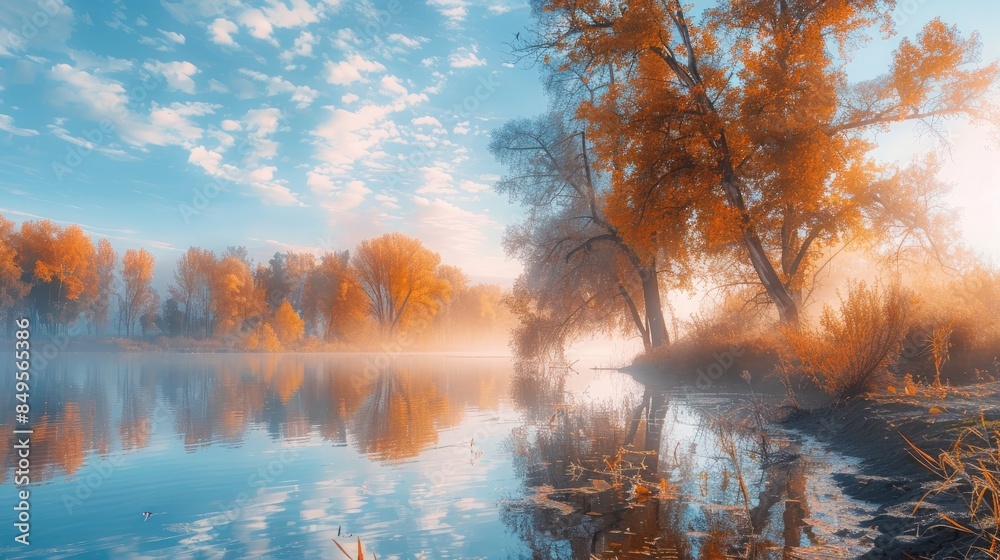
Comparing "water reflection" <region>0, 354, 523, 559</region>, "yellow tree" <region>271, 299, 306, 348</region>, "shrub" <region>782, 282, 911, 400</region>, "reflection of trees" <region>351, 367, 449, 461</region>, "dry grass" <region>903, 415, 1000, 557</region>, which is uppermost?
"yellow tree" <region>271, 299, 306, 348</region>

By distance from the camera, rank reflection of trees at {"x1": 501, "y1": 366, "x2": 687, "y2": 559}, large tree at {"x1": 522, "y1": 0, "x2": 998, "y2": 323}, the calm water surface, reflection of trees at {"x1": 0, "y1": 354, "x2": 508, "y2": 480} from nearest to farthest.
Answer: reflection of trees at {"x1": 501, "y1": 366, "x2": 687, "y2": 559}, the calm water surface, reflection of trees at {"x1": 0, "y1": 354, "x2": 508, "y2": 480}, large tree at {"x1": 522, "y1": 0, "x2": 998, "y2": 323}

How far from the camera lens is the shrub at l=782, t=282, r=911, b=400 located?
361 inches

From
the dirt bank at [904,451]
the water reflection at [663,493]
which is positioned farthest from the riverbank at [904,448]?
the water reflection at [663,493]

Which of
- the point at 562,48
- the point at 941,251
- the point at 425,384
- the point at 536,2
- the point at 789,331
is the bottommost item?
the point at 425,384

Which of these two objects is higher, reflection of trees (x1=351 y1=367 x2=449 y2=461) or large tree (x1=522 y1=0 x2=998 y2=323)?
large tree (x1=522 y1=0 x2=998 y2=323)

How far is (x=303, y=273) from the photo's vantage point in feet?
267

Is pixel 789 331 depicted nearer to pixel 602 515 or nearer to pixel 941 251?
pixel 602 515

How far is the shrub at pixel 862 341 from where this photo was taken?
9.17 meters

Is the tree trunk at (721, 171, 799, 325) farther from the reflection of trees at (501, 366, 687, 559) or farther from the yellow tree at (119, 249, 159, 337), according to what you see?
the yellow tree at (119, 249, 159, 337)

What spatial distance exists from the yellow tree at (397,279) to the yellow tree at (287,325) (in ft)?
24.5

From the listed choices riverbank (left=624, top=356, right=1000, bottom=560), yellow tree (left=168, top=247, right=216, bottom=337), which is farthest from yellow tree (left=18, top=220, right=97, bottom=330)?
riverbank (left=624, top=356, right=1000, bottom=560)

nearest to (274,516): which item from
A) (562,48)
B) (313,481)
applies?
(313,481)

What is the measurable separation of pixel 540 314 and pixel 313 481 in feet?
58.0

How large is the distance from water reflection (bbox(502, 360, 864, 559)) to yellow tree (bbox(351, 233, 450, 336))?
52855mm
